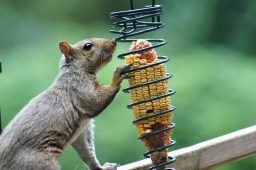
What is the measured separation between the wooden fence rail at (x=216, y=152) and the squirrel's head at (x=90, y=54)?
0.99ft

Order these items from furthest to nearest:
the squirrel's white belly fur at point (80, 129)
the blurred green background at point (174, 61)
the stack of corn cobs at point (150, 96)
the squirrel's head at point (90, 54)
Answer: the blurred green background at point (174, 61) < the squirrel's head at point (90, 54) < the squirrel's white belly fur at point (80, 129) < the stack of corn cobs at point (150, 96)

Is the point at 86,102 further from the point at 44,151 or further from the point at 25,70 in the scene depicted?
the point at 25,70

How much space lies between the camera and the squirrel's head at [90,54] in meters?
2.39

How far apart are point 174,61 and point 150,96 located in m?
1.76

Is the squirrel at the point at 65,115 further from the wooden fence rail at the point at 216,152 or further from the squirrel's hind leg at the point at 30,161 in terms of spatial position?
the wooden fence rail at the point at 216,152

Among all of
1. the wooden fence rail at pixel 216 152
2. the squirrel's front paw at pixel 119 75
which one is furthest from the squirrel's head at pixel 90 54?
the wooden fence rail at pixel 216 152

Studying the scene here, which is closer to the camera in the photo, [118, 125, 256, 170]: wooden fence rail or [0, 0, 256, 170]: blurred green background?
[118, 125, 256, 170]: wooden fence rail

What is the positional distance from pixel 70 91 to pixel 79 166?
26 cm

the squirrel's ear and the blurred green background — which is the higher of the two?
the squirrel's ear

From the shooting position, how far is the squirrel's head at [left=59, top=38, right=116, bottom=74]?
239 centimetres

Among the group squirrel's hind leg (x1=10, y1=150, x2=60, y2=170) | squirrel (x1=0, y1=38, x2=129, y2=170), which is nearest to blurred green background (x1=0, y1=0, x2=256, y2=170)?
squirrel (x1=0, y1=38, x2=129, y2=170)

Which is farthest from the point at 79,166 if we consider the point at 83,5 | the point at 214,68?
the point at 83,5

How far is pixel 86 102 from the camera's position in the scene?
2.31 meters

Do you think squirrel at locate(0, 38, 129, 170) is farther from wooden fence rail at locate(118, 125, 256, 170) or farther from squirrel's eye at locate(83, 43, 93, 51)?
wooden fence rail at locate(118, 125, 256, 170)
